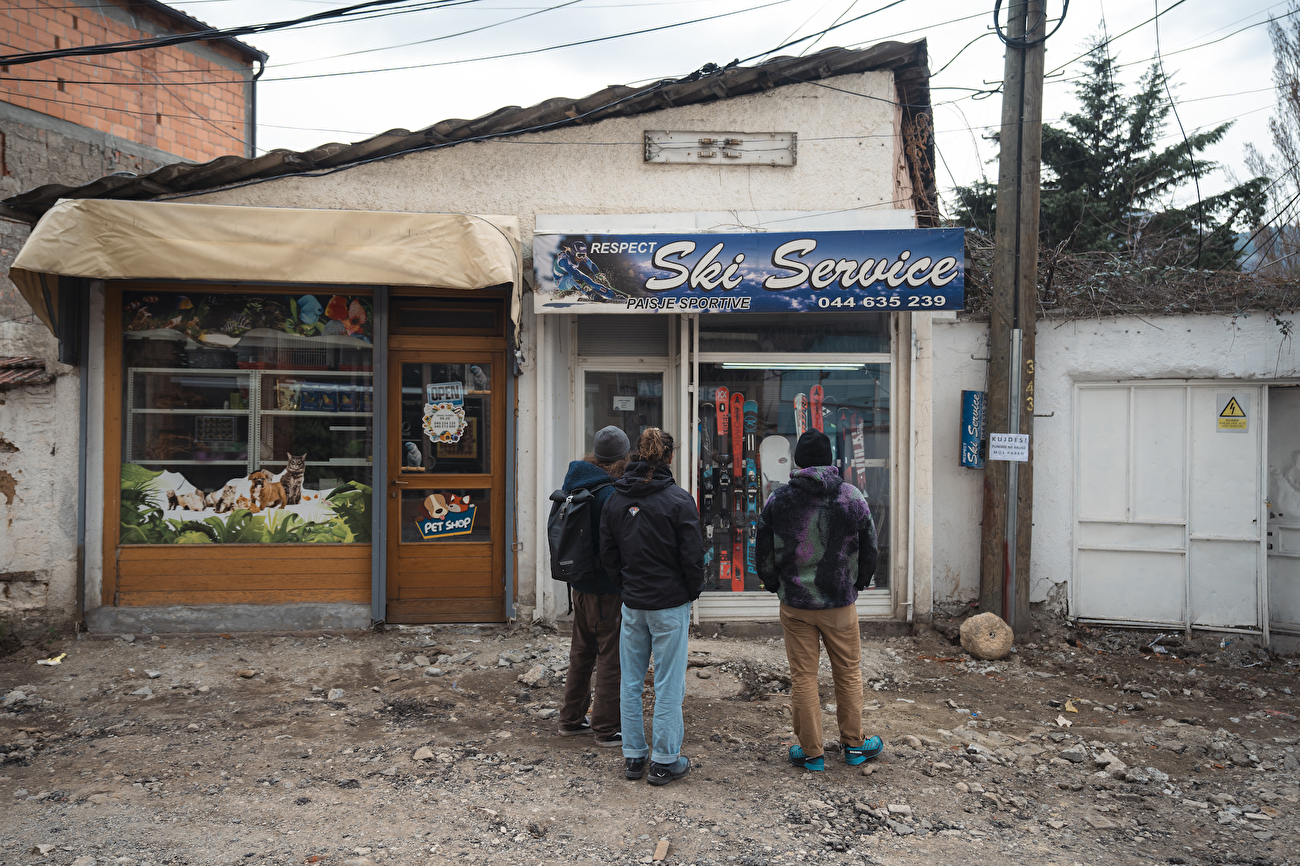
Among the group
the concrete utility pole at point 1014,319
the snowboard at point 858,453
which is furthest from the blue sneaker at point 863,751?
the snowboard at point 858,453

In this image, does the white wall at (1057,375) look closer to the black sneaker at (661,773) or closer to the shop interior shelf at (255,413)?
the black sneaker at (661,773)

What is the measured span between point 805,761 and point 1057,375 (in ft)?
14.1

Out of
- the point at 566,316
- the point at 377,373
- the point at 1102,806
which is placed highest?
the point at 566,316

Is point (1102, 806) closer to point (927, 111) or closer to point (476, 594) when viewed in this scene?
point (476, 594)

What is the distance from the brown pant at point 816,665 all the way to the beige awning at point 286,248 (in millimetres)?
3095

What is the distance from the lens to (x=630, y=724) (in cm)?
411

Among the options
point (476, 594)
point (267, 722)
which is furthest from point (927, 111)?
point (267, 722)

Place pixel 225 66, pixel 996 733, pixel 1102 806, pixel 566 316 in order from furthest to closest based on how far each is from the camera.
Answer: pixel 225 66, pixel 566 316, pixel 996 733, pixel 1102 806

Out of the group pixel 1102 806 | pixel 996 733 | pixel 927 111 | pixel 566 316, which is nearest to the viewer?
pixel 1102 806

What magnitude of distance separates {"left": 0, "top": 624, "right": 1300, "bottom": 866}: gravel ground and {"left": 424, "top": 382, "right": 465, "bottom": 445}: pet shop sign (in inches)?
65.1

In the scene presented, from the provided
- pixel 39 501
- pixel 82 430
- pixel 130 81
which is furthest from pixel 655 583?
pixel 130 81

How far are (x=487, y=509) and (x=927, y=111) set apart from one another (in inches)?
225

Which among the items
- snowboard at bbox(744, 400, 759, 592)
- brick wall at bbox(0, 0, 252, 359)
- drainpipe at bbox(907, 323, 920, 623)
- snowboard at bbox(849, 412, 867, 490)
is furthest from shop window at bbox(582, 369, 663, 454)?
brick wall at bbox(0, 0, 252, 359)

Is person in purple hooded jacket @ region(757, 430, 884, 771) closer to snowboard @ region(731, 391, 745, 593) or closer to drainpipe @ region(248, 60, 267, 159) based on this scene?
snowboard @ region(731, 391, 745, 593)
